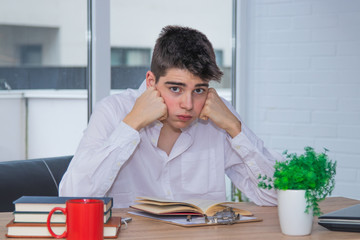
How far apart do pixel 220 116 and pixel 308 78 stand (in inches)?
65.1

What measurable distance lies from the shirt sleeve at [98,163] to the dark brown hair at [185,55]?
0.84ft

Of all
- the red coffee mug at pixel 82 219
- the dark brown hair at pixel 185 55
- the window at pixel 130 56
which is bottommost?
the red coffee mug at pixel 82 219

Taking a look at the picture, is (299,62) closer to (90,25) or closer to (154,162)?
(90,25)

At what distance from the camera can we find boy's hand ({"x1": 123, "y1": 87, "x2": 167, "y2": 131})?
176 cm

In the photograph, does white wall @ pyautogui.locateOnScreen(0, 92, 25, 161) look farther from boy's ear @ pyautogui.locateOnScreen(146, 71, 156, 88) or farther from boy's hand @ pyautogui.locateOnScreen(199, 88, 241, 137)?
boy's hand @ pyautogui.locateOnScreen(199, 88, 241, 137)

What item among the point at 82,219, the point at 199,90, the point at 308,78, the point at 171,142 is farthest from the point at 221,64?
the point at 82,219

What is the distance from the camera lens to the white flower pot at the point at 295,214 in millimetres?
1360

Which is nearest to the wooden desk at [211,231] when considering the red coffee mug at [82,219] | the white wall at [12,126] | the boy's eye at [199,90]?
the red coffee mug at [82,219]

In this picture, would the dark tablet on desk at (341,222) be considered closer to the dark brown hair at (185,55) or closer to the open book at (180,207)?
the open book at (180,207)

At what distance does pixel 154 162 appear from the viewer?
1979mm

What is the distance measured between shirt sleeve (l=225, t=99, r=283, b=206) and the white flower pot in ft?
1.43

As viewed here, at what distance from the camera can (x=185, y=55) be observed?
1.82 m

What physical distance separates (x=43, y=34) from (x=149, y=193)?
3.84 feet

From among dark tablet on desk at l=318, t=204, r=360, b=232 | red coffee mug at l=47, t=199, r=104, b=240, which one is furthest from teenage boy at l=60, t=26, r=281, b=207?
red coffee mug at l=47, t=199, r=104, b=240
